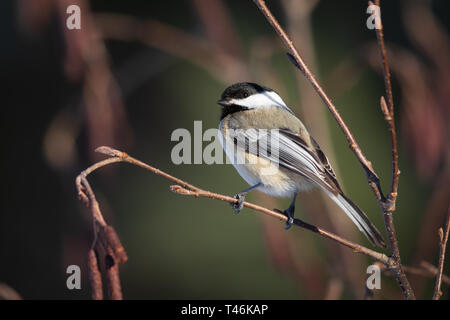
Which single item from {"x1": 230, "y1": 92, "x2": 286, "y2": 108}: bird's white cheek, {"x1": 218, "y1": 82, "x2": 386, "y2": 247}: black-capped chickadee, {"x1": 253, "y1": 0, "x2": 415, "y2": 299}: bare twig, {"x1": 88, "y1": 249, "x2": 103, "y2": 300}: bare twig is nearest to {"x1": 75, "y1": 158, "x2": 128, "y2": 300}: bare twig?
{"x1": 88, "y1": 249, "x2": 103, "y2": 300}: bare twig

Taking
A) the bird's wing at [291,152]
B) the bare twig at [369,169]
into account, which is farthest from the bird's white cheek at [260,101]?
the bare twig at [369,169]

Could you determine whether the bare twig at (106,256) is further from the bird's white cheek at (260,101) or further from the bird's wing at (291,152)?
the bird's white cheek at (260,101)

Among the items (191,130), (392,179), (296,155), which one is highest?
(191,130)

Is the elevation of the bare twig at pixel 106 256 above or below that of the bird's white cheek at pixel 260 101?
below

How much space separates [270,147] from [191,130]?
4.74 feet

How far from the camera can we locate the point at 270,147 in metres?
1.52

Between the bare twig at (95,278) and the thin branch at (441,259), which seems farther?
the thin branch at (441,259)

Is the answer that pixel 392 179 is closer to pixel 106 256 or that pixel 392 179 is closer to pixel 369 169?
pixel 369 169

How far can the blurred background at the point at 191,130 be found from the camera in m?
1.51

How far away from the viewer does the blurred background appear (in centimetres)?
151

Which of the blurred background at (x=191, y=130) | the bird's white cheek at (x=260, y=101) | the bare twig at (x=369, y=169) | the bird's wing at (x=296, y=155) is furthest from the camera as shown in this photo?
the bird's white cheek at (x=260, y=101)

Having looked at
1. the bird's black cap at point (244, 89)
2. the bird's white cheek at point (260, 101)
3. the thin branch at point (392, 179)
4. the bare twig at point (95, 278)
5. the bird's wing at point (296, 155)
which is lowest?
the bare twig at point (95, 278)

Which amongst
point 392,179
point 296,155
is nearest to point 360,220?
point 296,155

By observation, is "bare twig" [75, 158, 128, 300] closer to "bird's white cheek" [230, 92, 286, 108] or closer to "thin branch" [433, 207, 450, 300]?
"thin branch" [433, 207, 450, 300]
